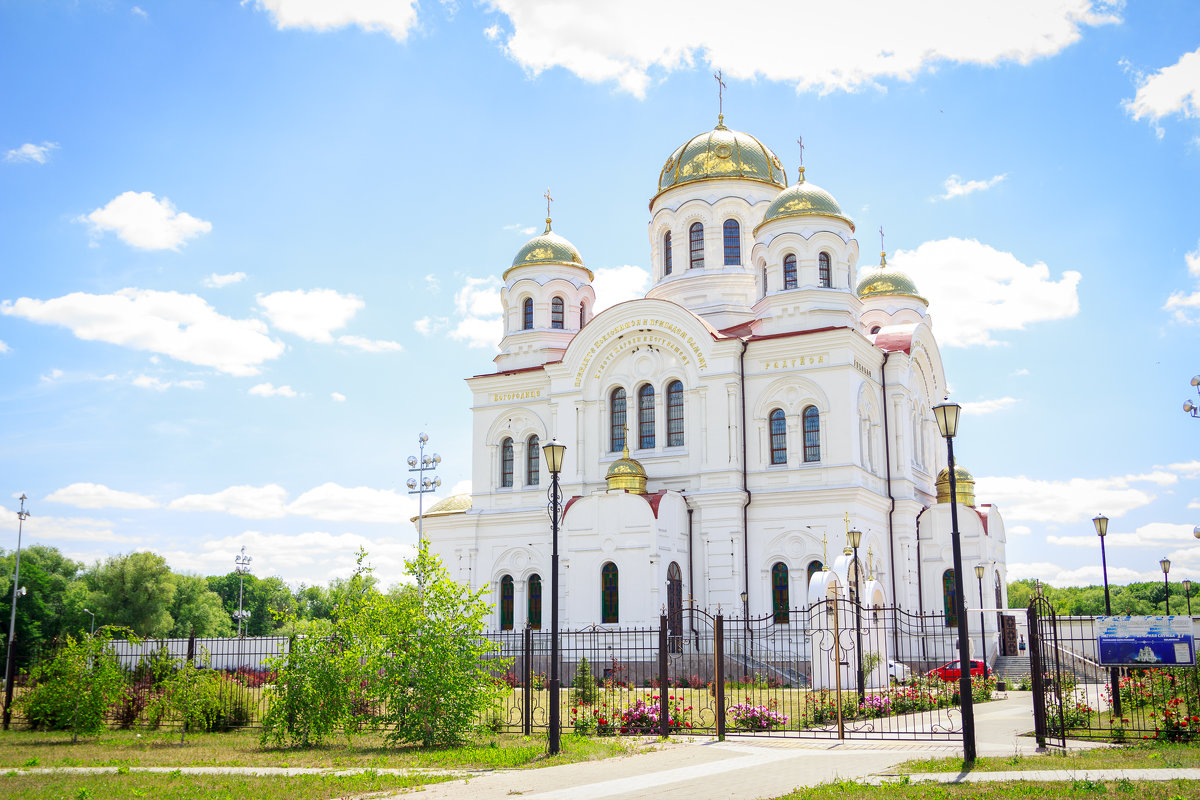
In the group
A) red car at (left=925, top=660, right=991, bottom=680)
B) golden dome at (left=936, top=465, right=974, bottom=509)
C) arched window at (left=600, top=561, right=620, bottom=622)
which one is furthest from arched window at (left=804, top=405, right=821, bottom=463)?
red car at (left=925, top=660, right=991, bottom=680)

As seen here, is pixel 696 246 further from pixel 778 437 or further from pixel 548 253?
pixel 778 437

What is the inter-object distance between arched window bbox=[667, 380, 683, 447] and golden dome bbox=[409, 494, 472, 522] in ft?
30.3

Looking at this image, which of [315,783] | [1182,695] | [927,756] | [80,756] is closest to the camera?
[315,783]

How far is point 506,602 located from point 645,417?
7.06 m

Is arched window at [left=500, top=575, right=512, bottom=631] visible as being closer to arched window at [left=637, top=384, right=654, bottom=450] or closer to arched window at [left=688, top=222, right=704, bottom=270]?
arched window at [left=637, top=384, right=654, bottom=450]

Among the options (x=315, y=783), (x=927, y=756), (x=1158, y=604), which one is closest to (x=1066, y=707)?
(x=927, y=756)

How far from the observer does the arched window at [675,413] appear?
28.7m

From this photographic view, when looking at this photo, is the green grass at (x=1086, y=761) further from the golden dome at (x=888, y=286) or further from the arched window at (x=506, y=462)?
the golden dome at (x=888, y=286)

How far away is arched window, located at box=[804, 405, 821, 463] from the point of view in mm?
27078

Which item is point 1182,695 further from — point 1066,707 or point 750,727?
point 750,727

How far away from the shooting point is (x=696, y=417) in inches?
1099

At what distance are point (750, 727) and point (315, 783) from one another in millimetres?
6722

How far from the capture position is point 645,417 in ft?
95.6

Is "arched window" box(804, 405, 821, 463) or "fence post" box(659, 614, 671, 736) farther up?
"arched window" box(804, 405, 821, 463)
